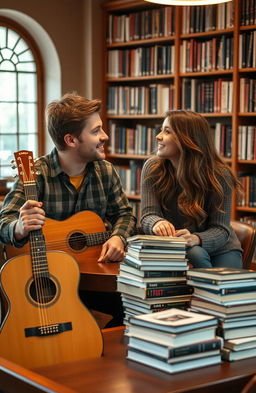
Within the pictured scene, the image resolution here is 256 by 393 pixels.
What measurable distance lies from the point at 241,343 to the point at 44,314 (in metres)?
0.63

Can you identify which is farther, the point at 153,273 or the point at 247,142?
the point at 247,142

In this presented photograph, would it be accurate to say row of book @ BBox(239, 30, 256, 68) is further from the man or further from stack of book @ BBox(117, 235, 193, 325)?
stack of book @ BBox(117, 235, 193, 325)

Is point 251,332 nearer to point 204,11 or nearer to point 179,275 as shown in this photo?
point 179,275

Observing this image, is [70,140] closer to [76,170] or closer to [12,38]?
[76,170]

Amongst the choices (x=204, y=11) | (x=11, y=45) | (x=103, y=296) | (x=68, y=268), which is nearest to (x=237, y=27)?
(x=204, y=11)

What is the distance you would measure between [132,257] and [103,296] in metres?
0.95

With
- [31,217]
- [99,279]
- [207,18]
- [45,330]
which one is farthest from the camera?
[207,18]

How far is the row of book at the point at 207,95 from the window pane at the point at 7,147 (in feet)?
4.92

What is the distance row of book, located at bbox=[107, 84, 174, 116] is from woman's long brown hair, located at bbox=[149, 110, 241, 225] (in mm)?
2282

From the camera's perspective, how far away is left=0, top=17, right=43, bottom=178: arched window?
5566 millimetres

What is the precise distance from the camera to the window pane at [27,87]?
5703mm

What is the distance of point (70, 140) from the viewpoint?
9.43ft

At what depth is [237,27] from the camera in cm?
469

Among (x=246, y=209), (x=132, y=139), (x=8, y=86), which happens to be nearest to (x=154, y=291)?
(x=246, y=209)
